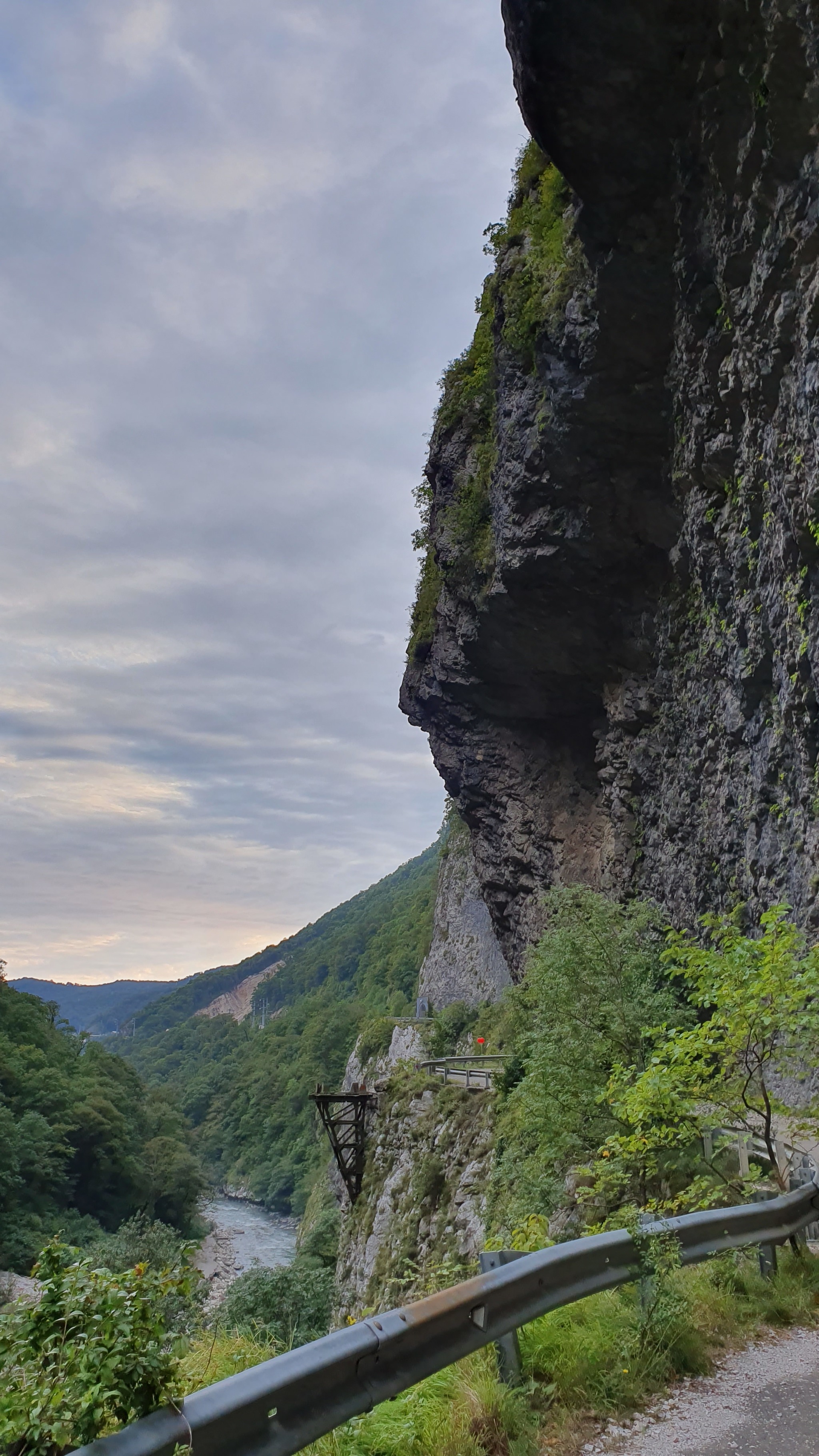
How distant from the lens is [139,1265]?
6.70 feet

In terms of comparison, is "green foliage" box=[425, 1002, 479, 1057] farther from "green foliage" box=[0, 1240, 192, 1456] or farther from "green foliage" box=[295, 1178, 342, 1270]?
"green foliage" box=[0, 1240, 192, 1456]

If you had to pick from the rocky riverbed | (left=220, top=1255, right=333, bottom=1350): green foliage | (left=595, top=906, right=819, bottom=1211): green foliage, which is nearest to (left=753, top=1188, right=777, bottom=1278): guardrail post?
(left=595, top=906, right=819, bottom=1211): green foliage

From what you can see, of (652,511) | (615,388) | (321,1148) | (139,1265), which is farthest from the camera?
(321,1148)

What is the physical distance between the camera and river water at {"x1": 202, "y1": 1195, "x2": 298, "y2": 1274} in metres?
39.7

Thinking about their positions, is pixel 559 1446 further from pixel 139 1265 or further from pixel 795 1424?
pixel 139 1265

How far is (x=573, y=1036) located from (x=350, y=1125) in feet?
53.2

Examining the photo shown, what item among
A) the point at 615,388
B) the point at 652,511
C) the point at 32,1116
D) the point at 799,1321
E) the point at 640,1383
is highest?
the point at 615,388

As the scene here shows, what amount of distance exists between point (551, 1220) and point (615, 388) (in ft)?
42.0

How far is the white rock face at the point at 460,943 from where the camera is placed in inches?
1463

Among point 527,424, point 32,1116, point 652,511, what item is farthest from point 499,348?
point 32,1116

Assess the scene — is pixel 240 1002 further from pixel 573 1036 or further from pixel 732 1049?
pixel 732 1049

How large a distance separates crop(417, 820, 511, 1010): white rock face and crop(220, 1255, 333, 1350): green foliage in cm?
1473

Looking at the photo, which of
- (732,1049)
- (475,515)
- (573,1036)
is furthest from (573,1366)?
(475,515)

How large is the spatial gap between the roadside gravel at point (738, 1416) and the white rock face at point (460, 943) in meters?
31.9
